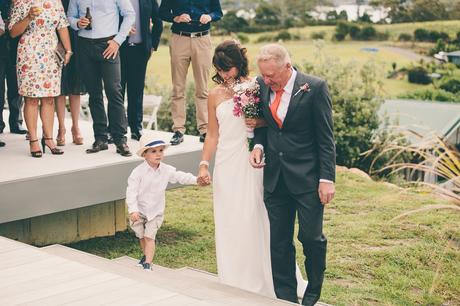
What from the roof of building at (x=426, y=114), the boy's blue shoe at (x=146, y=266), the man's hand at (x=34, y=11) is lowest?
the roof of building at (x=426, y=114)

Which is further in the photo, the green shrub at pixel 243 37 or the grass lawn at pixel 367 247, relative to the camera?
the green shrub at pixel 243 37

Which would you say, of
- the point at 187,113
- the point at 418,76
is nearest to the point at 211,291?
the point at 187,113

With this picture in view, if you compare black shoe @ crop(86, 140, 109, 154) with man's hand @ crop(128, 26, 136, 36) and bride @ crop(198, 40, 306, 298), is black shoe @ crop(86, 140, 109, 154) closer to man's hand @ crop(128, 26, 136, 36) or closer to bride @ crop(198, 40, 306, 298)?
man's hand @ crop(128, 26, 136, 36)

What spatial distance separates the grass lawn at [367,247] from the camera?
259 inches

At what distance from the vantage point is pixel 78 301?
433 cm

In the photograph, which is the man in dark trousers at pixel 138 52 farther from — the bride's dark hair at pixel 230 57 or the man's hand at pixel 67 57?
the bride's dark hair at pixel 230 57

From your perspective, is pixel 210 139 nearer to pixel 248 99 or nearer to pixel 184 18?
pixel 248 99

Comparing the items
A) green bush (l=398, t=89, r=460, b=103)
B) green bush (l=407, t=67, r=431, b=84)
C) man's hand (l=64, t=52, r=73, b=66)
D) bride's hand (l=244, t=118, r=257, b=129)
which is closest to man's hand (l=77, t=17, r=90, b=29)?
man's hand (l=64, t=52, r=73, b=66)

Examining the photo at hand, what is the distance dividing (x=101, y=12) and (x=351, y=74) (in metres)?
5.82

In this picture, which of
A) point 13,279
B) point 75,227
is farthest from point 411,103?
point 13,279

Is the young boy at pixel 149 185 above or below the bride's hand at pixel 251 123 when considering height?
below

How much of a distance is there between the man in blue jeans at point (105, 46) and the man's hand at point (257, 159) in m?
2.19

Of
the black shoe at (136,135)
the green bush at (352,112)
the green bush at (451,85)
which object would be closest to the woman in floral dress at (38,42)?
the black shoe at (136,135)

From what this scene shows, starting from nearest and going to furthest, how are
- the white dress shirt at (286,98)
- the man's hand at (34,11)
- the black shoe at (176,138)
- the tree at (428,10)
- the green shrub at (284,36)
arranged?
the white dress shirt at (286,98) → the man's hand at (34,11) → the black shoe at (176,138) → the tree at (428,10) → the green shrub at (284,36)
